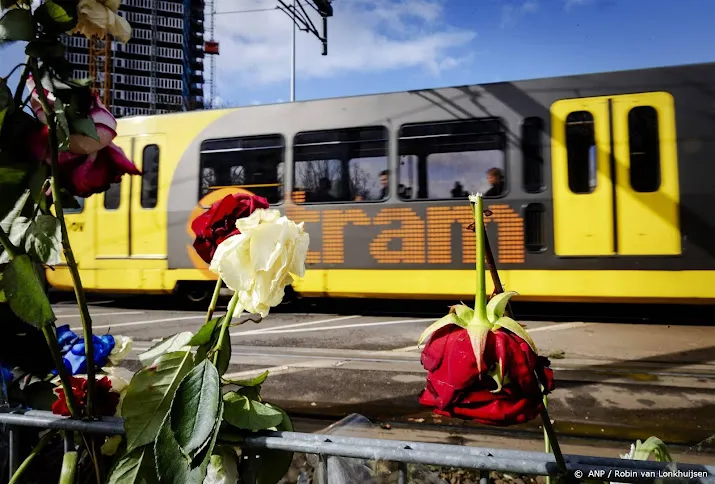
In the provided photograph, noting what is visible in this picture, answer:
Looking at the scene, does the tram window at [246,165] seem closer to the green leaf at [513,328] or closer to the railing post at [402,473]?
the railing post at [402,473]

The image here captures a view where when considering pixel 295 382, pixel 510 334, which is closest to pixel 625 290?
pixel 295 382

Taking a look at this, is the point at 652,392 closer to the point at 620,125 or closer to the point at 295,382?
the point at 295,382

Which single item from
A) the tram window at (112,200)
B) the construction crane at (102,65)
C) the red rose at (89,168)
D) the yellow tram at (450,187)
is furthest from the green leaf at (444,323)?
the tram window at (112,200)

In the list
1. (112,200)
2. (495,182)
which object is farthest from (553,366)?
(112,200)

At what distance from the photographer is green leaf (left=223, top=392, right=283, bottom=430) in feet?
2.18

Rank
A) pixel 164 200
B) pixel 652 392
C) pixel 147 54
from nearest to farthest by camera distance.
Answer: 1. pixel 652 392
2. pixel 164 200
3. pixel 147 54

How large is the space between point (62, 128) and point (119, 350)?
0.57m

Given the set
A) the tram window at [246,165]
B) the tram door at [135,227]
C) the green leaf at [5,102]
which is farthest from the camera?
the tram door at [135,227]

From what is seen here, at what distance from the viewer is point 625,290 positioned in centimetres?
536

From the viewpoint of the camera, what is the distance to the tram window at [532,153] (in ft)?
18.7

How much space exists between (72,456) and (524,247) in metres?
5.61

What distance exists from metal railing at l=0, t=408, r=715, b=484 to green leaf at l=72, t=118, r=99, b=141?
0.44 metres

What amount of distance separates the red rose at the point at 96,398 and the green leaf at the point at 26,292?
223 millimetres

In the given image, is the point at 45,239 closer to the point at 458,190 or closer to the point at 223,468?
the point at 223,468
